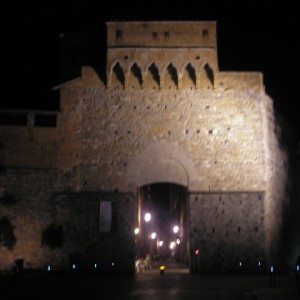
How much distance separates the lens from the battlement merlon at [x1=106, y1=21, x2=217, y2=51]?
22.9m

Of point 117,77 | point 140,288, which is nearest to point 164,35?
point 117,77

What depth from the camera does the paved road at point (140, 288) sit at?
13.6m

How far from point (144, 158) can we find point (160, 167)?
30.7 inches

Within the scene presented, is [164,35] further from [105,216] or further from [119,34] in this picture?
[105,216]

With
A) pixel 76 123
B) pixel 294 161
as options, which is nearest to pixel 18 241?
pixel 76 123

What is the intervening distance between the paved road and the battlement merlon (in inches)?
385

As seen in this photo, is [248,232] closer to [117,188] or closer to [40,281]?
[117,188]

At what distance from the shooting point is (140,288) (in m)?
16.4

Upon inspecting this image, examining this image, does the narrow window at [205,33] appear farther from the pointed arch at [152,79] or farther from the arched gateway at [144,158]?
the pointed arch at [152,79]

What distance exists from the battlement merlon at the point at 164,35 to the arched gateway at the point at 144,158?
0.04 m

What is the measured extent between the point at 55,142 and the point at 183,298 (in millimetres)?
11115

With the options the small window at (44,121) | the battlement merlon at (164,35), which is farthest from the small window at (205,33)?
the small window at (44,121)

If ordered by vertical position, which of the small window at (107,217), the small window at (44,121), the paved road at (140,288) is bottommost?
the paved road at (140,288)

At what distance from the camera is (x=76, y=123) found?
22734 millimetres
